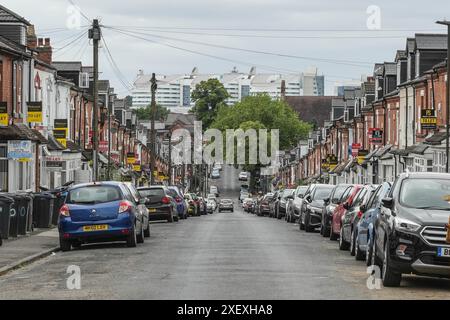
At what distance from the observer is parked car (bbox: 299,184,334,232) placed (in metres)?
35.8

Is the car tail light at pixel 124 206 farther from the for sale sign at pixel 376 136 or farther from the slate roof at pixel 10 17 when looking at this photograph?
the for sale sign at pixel 376 136

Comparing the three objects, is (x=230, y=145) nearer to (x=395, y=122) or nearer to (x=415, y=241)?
(x=395, y=122)

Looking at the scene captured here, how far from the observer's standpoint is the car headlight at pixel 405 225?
16.5 m

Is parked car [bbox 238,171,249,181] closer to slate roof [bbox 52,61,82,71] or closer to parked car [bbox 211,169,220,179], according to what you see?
parked car [bbox 211,169,220,179]

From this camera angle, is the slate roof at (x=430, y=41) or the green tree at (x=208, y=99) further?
the green tree at (x=208, y=99)

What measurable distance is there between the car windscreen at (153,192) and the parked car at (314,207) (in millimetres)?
8418

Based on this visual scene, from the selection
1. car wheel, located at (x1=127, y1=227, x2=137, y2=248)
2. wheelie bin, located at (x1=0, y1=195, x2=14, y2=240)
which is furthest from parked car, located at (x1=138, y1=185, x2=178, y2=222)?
car wheel, located at (x1=127, y1=227, x2=137, y2=248)

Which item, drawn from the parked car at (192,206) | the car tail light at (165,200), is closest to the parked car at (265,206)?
the parked car at (192,206)

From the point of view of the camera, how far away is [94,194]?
84.6 feet

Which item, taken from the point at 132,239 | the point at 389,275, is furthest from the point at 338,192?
the point at 389,275

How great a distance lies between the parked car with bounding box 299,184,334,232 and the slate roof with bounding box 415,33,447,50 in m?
18.5

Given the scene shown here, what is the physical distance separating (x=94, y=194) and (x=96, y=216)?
2.05ft

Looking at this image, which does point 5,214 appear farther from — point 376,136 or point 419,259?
point 376,136
